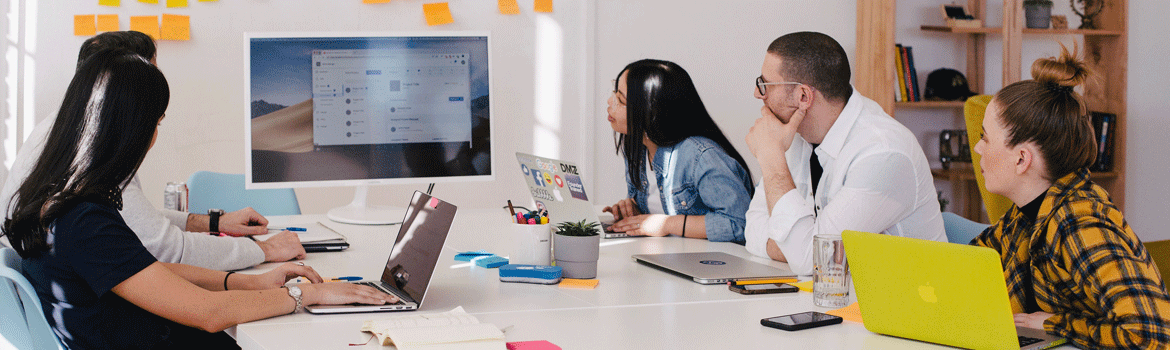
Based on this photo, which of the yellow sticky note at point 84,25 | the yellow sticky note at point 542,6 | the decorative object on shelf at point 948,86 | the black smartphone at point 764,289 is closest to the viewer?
the black smartphone at point 764,289

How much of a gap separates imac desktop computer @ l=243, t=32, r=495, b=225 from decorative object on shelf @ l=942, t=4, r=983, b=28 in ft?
7.96

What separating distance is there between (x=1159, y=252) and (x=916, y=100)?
2.54 metres

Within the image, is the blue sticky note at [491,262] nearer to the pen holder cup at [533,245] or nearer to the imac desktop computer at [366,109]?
the pen holder cup at [533,245]

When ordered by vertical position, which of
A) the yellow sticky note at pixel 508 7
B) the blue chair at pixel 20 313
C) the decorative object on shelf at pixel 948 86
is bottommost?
the blue chair at pixel 20 313

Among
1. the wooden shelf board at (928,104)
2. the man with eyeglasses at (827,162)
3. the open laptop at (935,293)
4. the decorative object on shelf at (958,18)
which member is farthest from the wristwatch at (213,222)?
the decorative object on shelf at (958,18)

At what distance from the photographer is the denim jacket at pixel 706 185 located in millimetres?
2270

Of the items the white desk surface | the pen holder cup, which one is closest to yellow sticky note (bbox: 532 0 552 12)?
the white desk surface

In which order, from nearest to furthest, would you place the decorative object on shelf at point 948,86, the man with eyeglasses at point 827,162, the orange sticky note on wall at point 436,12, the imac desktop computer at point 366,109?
the man with eyeglasses at point 827,162
the imac desktop computer at point 366,109
the orange sticky note on wall at point 436,12
the decorative object on shelf at point 948,86

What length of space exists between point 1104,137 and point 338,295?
12.6ft

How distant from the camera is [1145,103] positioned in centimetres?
451

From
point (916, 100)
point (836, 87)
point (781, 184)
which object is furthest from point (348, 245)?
point (916, 100)

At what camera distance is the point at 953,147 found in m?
4.25

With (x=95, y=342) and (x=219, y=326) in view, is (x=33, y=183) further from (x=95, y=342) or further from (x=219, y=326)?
(x=219, y=326)

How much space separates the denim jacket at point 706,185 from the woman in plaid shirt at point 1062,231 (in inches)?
32.8
